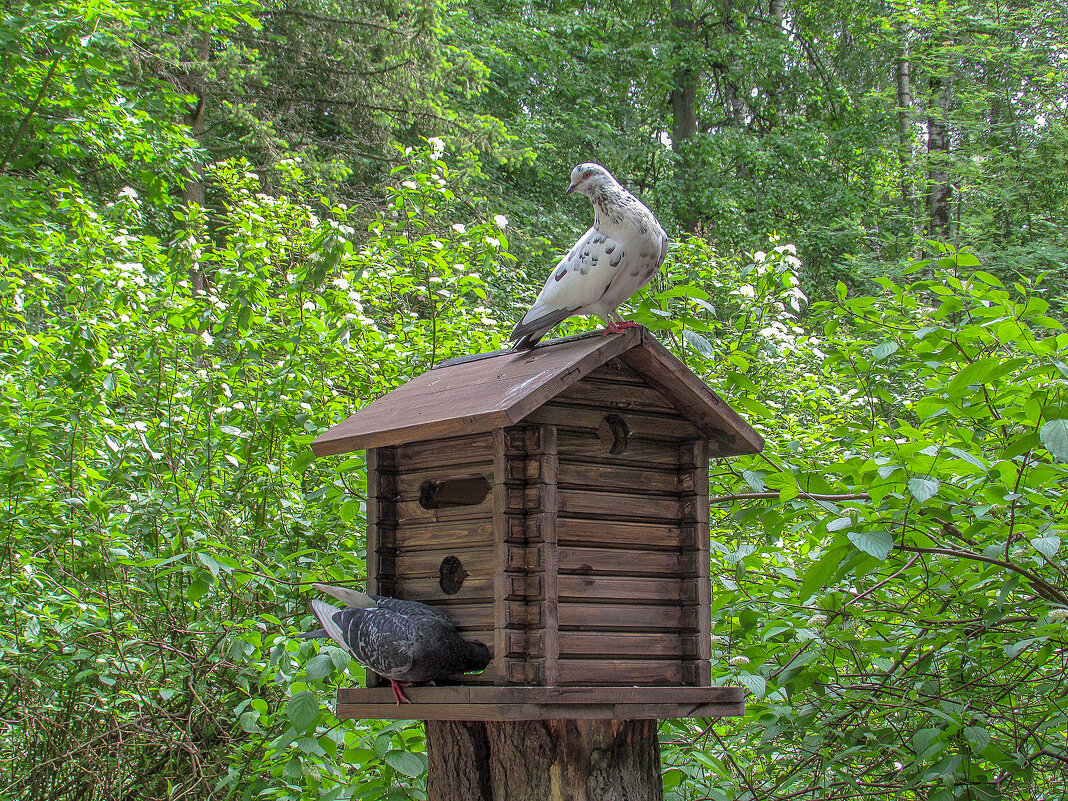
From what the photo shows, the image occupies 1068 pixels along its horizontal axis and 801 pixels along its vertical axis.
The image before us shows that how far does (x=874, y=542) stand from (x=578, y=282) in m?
1.13

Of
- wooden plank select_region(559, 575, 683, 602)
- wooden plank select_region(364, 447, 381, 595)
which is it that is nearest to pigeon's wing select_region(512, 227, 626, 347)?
wooden plank select_region(364, 447, 381, 595)

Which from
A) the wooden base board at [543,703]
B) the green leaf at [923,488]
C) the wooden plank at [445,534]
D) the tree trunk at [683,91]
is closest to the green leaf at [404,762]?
the wooden base board at [543,703]

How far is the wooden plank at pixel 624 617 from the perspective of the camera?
9.58 ft

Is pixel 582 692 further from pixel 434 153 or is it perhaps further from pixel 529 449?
pixel 434 153

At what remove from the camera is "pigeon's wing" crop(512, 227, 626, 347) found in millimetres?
3029

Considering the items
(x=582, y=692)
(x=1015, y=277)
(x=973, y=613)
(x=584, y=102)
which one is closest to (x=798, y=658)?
(x=973, y=613)

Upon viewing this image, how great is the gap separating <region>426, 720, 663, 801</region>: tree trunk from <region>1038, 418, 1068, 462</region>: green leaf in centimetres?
151

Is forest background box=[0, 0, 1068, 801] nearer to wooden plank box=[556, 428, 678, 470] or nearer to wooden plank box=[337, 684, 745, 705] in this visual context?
wooden plank box=[337, 684, 745, 705]

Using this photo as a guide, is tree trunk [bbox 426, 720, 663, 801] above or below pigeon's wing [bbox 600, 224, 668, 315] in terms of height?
below

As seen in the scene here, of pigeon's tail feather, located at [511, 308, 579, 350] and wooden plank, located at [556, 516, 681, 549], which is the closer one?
wooden plank, located at [556, 516, 681, 549]

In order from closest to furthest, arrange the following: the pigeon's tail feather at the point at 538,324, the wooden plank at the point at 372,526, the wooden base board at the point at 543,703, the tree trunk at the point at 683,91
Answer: the wooden base board at the point at 543,703 → the pigeon's tail feather at the point at 538,324 → the wooden plank at the point at 372,526 → the tree trunk at the point at 683,91

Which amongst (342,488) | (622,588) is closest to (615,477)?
(622,588)

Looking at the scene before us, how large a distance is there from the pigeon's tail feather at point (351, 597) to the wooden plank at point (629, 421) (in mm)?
741

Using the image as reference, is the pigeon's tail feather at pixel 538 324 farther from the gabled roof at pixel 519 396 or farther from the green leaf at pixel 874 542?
the green leaf at pixel 874 542
